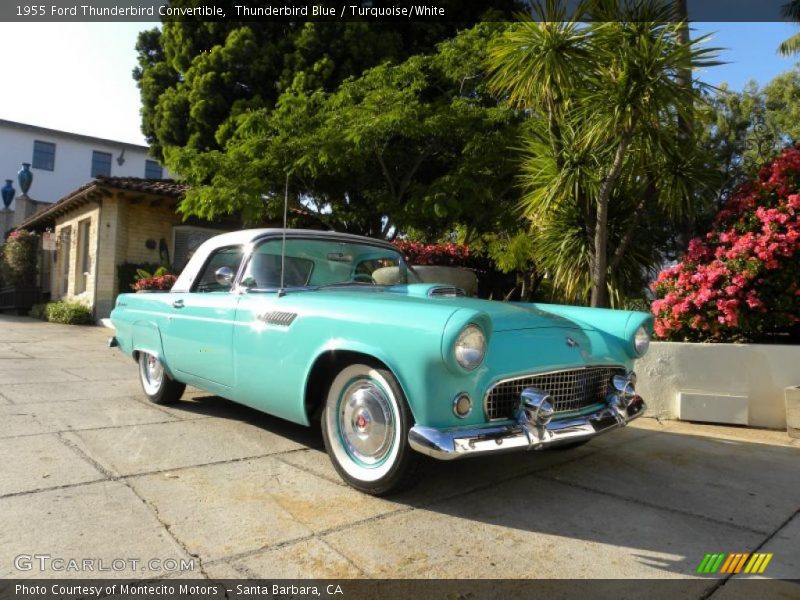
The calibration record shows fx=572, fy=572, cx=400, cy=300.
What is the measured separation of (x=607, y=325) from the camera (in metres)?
3.44

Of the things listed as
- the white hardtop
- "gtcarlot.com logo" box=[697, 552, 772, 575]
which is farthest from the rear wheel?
"gtcarlot.com logo" box=[697, 552, 772, 575]

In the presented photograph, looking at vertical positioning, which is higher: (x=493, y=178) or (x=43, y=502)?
(x=493, y=178)

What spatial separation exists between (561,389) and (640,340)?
2.61ft

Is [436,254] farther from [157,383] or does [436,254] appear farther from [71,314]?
[71,314]

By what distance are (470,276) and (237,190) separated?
384 centimetres

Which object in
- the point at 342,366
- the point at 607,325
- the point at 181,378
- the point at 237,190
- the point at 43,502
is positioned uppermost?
the point at 237,190

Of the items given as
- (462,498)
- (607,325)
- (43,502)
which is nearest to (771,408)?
(607,325)

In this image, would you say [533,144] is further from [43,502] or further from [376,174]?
[43,502]

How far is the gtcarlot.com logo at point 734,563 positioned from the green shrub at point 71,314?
45.6 feet

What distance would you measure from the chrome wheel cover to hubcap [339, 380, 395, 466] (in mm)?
2412

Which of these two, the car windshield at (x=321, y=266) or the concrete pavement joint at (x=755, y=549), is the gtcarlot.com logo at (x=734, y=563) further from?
the car windshield at (x=321, y=266)

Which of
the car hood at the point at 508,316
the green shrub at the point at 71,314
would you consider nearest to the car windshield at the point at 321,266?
the car hood at the point at 508,316

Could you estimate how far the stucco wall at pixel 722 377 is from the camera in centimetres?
470

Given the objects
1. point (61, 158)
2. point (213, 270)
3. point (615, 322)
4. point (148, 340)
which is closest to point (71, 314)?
point (148, 340)
